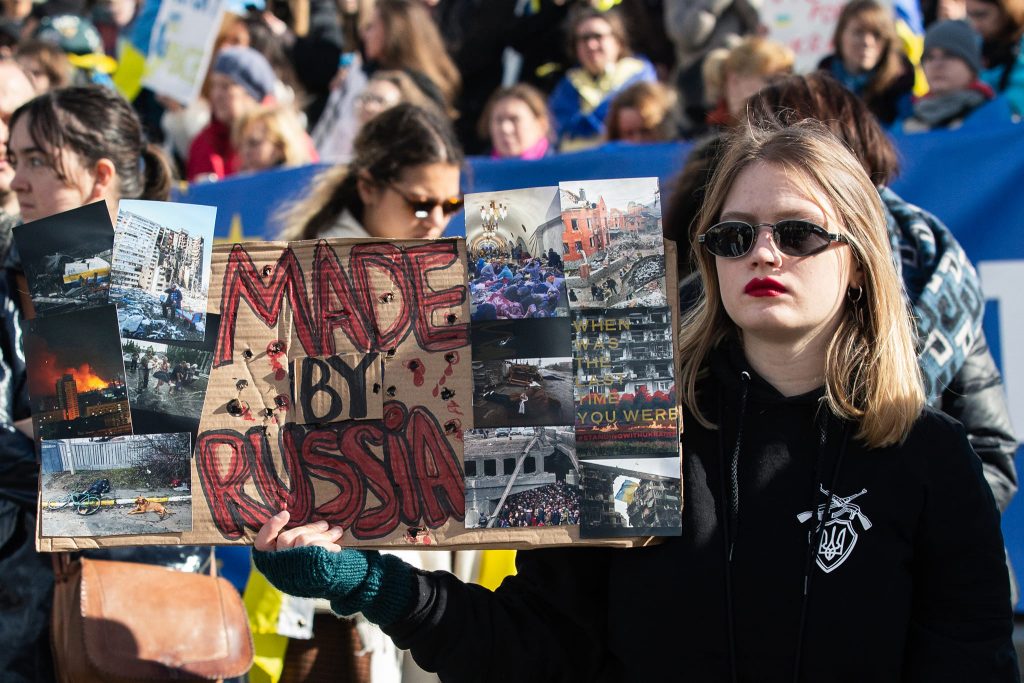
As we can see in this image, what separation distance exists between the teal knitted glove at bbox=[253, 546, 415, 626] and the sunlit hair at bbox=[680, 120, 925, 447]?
23.9 inches

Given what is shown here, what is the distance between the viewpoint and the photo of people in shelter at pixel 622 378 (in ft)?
6.86

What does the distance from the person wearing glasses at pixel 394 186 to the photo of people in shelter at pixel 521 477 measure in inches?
55.5

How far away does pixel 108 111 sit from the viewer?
303cm

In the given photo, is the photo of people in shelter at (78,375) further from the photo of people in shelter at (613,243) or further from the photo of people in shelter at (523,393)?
the photo of people in shelter at (613,243)

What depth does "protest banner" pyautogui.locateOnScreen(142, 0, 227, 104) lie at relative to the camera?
6.73 meters

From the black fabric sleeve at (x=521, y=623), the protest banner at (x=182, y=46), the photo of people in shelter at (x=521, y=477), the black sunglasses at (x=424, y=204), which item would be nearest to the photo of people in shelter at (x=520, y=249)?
the photo of people in shelter at (x=521, y=477)

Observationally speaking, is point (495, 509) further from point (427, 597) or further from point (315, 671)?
point (315, 671)

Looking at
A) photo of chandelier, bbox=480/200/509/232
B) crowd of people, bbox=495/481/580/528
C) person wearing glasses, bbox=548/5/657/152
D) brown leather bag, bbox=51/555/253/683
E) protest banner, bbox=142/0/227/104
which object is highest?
protest banner, bbox=142/0/227/104

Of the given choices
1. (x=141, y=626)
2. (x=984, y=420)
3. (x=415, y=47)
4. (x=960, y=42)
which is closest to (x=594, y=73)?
(x=415, y=47)

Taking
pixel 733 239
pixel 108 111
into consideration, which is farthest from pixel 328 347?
pixel 108 111

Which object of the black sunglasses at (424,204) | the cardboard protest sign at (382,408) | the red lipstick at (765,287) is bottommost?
the cardboard protest sign at (382,408)

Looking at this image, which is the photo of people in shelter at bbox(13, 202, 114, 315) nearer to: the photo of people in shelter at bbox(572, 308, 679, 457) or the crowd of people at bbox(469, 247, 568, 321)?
the crowd of people at bbox(469, 247, 568, 321)

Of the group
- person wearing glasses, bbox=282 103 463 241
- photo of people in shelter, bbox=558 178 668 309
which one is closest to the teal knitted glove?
photo of people in shelter, bbox=558 178 668 309

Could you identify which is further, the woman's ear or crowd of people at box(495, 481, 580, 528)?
the woman's ear
